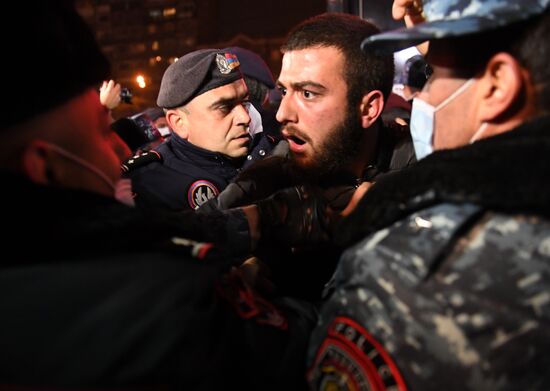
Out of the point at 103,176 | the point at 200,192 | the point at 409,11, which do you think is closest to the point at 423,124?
the point at 103,176

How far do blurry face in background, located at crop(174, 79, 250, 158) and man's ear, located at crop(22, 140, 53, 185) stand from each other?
2175 millimetres

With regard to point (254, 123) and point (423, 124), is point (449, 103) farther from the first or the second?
point (254, 123)

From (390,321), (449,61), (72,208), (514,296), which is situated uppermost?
(449,61)

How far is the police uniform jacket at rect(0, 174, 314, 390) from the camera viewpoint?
920 millimetres

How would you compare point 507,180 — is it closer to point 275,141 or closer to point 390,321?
point 390,321

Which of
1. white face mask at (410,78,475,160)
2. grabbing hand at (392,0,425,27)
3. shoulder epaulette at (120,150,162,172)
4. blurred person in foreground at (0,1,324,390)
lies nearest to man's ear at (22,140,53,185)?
blurred person in foreground at (0,1,324,390)

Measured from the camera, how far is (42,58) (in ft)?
3.35

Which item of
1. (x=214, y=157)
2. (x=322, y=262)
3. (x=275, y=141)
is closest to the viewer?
(x=322, y=262)

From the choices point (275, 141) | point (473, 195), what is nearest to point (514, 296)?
point (473, 195)

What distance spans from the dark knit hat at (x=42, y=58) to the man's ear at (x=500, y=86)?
3.60 ft

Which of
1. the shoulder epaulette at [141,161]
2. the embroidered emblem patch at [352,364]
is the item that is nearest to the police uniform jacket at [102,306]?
the embroidered emblem patch at [352,364]

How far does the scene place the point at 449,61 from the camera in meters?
1.38

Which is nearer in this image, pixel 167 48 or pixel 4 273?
pixel 4 273

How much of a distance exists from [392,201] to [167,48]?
31.5 m
